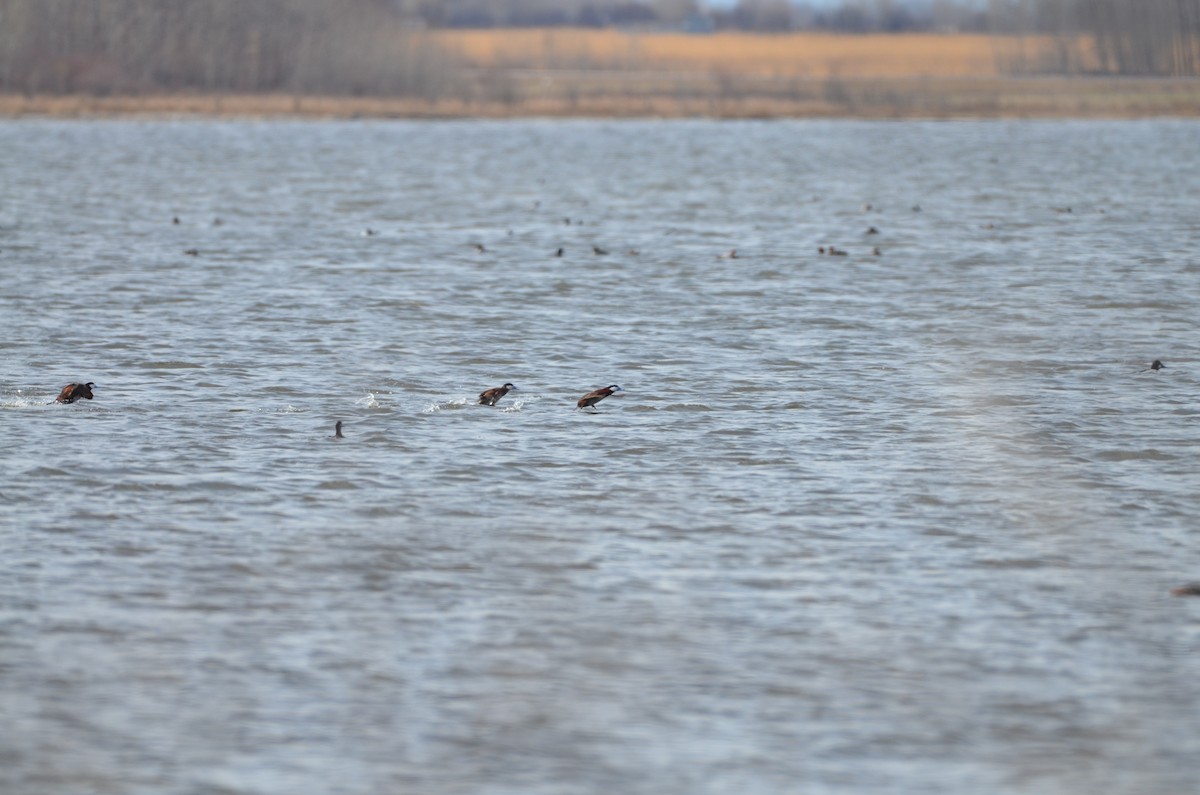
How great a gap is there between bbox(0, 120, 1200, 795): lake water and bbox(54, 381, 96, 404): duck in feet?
0.63

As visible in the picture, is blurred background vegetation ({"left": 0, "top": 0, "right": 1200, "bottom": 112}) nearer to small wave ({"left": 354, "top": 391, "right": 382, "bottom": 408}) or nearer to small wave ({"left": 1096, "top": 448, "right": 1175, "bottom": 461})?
small wave ({"left": 354, "top": 391, "right": 382, "bottom": 408})

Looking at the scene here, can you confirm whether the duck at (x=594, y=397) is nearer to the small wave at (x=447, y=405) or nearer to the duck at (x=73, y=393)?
the small wave at (x=447, y=405)

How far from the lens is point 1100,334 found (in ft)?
63.3

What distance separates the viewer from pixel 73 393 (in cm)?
1446

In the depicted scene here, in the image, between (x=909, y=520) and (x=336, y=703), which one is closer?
(x=336, y=703)

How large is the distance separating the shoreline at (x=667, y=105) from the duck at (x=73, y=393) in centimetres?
6280

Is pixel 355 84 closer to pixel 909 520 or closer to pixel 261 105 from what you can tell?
pixel 261 105

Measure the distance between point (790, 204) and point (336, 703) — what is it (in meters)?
34.2

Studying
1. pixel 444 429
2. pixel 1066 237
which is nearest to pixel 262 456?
pixel 444 429

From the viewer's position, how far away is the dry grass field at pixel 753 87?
3275 inches

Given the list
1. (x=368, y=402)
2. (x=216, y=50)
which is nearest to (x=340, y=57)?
(x=216, y=50)

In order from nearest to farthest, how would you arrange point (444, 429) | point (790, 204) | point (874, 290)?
point (444, 429), point (874, 290), point (790, 204)

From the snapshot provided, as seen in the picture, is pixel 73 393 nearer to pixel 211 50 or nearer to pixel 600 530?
pixel 600 530

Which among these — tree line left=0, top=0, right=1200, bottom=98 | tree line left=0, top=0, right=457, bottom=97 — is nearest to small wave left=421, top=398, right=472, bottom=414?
tree line left=0, top=0, right=457, bottom=97
